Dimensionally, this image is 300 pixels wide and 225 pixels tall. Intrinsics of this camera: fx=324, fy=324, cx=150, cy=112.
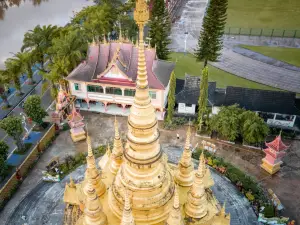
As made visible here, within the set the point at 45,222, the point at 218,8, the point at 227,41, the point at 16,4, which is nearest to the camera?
the point at 45,222

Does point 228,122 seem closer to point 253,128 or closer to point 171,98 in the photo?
point 253,128

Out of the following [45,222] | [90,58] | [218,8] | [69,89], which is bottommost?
[45,222]

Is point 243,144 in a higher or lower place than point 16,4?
lower

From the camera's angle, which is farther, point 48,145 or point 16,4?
point 16,4

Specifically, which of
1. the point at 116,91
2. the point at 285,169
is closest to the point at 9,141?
the point at 116,91

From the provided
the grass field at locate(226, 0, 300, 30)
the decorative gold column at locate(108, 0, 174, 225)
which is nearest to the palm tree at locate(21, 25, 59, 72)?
the decorative gold column at locate(108, 0, 174, 225)

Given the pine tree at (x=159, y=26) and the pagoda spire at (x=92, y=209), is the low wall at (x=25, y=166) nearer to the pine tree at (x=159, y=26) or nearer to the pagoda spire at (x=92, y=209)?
the pagoda spire at (x=92, y=209)

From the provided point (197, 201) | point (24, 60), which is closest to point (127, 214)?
point (197, 201)

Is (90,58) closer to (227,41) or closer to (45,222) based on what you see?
(45,222)
